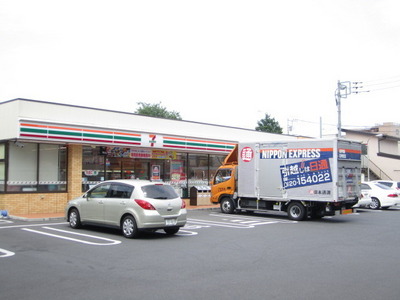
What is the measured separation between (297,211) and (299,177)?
1396mm

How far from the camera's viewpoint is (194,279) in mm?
7395

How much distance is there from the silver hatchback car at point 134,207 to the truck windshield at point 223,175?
7433 millimetres

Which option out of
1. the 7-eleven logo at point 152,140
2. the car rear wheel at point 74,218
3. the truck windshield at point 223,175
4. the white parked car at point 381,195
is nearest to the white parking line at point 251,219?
the truck windshield at point 223,175

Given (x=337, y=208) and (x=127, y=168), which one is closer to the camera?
(x=337, y=208)

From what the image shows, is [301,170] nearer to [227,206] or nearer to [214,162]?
[227,206]

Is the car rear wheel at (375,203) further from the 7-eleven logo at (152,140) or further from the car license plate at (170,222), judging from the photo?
the car license plate at (170,222)

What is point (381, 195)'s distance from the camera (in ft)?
75.0

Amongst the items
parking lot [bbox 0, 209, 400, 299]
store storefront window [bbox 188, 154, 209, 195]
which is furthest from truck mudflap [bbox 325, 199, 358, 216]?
store storefront window [bbox 188, 154, 209, 195]

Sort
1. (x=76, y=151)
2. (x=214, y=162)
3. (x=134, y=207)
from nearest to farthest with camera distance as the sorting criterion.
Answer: (x=134, y=207), (x=76, y=151), (x=214, y=162)

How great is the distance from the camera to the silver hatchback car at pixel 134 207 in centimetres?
1187

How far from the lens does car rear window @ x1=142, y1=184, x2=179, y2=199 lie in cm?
1219

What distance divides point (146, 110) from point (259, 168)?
52.4m

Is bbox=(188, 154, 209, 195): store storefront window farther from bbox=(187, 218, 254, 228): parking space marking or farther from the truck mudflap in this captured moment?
the truck mudflap

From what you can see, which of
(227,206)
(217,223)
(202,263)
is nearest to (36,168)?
(217,223)
